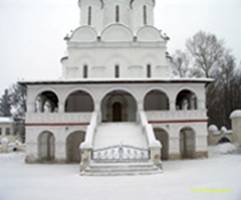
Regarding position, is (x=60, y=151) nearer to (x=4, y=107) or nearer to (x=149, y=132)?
(x=149, y=132)

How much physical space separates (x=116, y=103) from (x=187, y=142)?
6454mm

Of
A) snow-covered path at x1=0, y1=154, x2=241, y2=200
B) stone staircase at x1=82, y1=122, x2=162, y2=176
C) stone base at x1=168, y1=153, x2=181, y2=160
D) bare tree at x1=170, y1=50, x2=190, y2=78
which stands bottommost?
stone base at x1=168, y1=153, x2=181, y2=160

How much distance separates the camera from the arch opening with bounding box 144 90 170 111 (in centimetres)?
2477

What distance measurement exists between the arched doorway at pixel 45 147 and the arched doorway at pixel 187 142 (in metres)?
10.2

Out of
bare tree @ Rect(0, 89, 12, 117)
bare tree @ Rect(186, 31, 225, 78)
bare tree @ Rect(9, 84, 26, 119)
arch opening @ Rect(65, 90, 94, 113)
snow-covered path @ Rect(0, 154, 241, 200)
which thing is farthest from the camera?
bare tree @ Rect(0, 89, 12, 117)

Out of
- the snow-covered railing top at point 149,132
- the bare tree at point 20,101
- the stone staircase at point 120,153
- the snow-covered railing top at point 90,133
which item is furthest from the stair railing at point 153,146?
the bare tree at point 20,101

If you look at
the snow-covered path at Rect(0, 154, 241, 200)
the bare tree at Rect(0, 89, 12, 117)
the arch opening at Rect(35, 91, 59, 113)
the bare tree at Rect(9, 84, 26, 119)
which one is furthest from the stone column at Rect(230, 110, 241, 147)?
the bare tree at Rect(0, 89, 12, 117)

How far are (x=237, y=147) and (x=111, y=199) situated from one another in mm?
21528

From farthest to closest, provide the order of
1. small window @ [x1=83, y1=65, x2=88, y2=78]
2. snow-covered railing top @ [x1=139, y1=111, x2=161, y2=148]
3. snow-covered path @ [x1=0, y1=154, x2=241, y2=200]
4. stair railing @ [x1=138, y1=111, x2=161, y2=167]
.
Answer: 1. small window @ [x1=83, y1=65, x2=88, y2=78]
2. snow-covered railing top @ [x1=139, y1=111, x2=161, y2=148]
3. stair railing @ [x1=138, y1=111, x2=161, y2=167]
4. snow-covered path @ [x1=0, y1=154, x2=241, y2=200]

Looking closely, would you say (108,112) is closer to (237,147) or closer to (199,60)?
(237,147)

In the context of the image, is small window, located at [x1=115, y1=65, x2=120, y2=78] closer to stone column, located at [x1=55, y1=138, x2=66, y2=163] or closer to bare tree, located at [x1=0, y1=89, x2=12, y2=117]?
stone column, located at [x1=55, y1=138, x2=66, y2=163]

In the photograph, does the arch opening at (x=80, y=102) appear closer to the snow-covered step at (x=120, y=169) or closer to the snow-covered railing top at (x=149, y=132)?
the snow-covered railing top at (x=149, y=132)

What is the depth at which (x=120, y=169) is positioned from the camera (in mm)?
14562

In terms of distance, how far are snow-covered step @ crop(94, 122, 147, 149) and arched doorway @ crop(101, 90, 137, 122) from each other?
2979 millimetres
